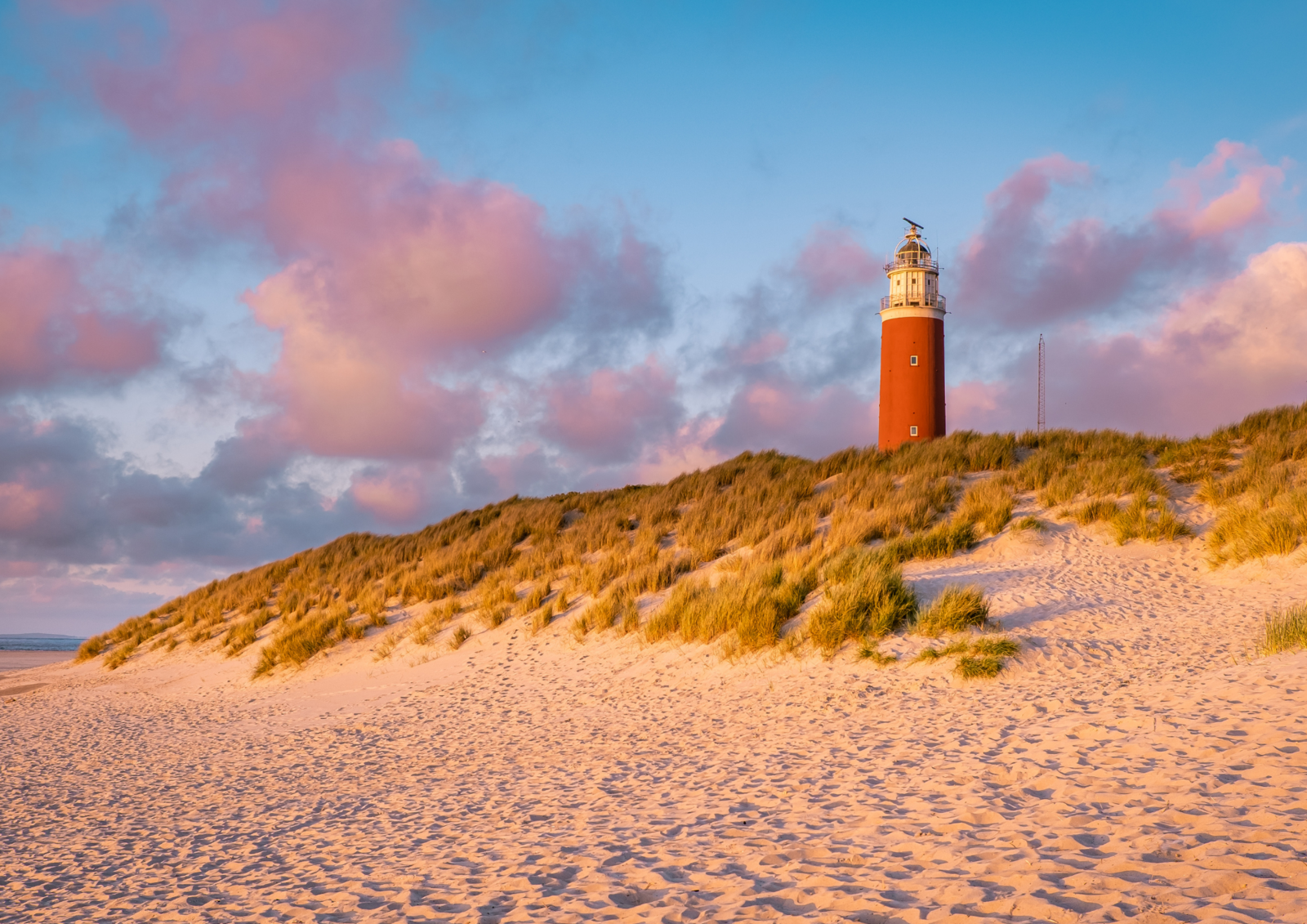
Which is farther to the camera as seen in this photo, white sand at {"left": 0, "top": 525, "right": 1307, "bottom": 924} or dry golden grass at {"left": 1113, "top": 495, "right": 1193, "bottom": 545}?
dry golden grass at {"left": 1113, "top": 495, "right": 1193, "bottom": 545}

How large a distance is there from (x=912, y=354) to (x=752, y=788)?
25.7 m

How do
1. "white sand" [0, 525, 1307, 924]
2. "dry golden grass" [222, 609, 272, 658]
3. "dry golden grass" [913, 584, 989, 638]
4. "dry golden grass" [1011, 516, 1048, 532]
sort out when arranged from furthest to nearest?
"dry golden grass" [222, 609, 272, 658] < "dry golden grass" [1011, 516, 1048, 532] < "dry golden grass" [913, 584, 989, 638] < "white sand" [0, 525, 1307, 924]

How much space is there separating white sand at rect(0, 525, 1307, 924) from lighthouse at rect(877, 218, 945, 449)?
56.0ft

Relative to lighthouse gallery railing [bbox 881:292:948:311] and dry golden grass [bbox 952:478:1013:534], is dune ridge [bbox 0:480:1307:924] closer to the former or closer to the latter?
dry golden grass [bbox 952:478:1013:534]

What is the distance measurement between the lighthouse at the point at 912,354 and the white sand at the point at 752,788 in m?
17.1

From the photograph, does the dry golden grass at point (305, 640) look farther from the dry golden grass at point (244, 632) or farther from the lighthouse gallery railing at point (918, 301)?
the lighthouse gallery railing at point (918, 301)

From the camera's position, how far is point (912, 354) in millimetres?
29812

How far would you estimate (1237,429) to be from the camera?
16422 mm

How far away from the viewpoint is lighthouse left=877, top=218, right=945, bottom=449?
29.5m

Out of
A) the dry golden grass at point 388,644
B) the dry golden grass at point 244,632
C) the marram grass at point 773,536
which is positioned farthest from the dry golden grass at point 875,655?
the dry golden grass at point 244,632

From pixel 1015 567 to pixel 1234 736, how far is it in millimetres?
6743

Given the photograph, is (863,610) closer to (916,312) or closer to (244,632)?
(244,632)

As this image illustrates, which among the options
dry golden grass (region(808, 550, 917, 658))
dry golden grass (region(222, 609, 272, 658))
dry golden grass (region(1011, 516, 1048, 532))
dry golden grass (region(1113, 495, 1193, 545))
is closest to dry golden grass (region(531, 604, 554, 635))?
dry golden grass (region(808, 550, 917, 658))

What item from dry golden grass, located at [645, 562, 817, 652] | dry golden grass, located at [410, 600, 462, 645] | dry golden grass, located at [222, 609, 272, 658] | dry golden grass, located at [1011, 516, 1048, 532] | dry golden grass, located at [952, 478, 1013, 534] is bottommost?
dry golden grass, located at [222, 609, 272, 658]
